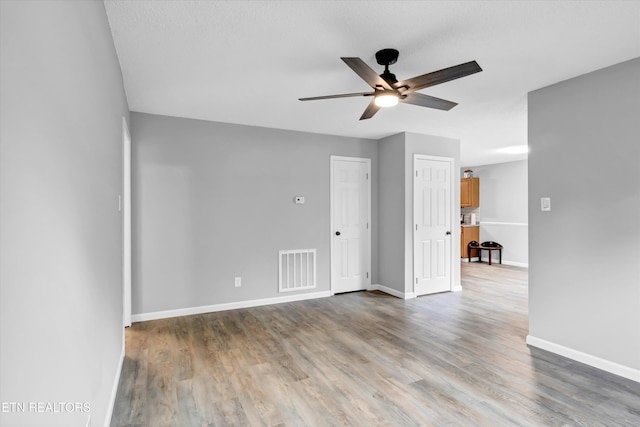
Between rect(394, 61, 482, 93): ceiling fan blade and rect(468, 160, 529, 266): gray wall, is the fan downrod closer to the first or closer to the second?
rect(394, 61, 482, 93): ceiling fan blade

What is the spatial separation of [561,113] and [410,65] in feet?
4.91

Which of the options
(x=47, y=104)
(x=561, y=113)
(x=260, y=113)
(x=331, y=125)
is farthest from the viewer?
(x=331, y=125)

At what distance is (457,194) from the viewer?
521 cm

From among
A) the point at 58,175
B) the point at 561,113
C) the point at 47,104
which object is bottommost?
the point at 58,175

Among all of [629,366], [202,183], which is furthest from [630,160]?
[202,183]

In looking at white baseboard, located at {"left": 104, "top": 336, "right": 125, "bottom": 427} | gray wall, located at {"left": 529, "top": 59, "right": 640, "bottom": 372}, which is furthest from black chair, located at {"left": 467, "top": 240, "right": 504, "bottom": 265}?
white baseboard, located at {"left": 104, "top": 336, "right": 125, "bottom": 427}

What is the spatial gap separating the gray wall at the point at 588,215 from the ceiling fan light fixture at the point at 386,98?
5.36 ft

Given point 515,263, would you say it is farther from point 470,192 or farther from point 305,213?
point 305,213

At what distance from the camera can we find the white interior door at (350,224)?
498cm

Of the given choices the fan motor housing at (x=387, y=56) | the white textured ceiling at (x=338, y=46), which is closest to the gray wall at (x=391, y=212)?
the white textured ceiling at (x=338, y=46)

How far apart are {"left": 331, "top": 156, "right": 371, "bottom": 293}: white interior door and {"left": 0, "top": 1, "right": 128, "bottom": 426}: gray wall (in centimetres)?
352

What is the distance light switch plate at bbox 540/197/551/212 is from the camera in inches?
119

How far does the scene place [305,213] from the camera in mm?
4738

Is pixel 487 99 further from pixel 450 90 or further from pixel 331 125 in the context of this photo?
pixel 331 125
